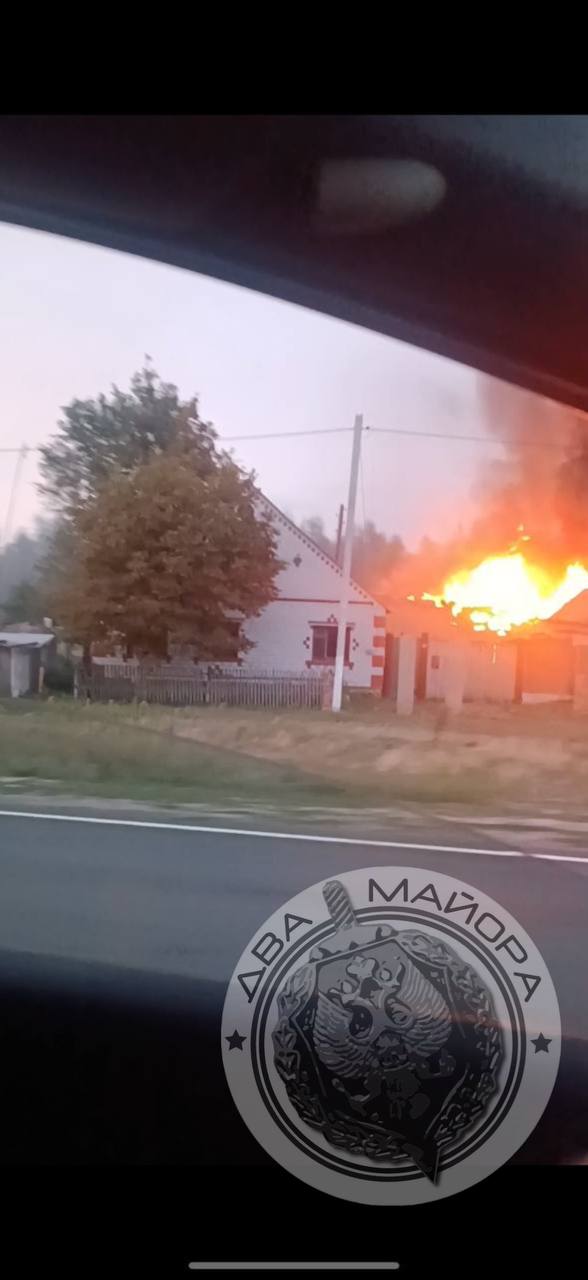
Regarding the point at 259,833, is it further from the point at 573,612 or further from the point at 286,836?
the point at 573,612

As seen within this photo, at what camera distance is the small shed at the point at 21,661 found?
151 inches

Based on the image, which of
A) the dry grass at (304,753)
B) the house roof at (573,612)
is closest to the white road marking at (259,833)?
the dry grass at (304,753)

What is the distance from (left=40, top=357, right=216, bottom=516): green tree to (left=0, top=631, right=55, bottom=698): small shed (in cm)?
54

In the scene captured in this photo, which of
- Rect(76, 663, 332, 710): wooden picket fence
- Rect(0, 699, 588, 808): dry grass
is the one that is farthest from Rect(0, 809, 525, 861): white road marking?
Rect(76, 663, 332, 710): wooden picket fence

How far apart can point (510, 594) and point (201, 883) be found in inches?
59.9

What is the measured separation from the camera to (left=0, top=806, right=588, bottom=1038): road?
3031mm

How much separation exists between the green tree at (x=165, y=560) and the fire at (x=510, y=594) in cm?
73

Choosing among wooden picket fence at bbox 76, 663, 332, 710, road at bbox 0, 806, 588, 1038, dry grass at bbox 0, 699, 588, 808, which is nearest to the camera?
road at bbox 0, 806, 588, 1038

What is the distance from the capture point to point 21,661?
12.7ft

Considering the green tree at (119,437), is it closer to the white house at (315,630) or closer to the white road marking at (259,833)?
the white house at (315,630)

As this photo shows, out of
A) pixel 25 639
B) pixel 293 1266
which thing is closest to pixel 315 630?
pixel 25 639

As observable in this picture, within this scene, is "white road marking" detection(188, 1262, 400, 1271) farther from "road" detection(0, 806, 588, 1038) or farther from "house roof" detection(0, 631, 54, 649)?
"house roof" detection(0, 631, 54, 649)

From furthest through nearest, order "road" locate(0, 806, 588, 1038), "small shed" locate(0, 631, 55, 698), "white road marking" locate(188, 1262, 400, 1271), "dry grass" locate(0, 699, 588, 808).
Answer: "small shed" locate(0, 631, 55, 698) → "dry grass" locate(0, 699, 588, 808) → "road" locate(0, 806, 588, 1038) → "white road marking" locate(188, 1262, 400, 1271)

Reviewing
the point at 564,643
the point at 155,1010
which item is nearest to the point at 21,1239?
the point at 155,1010
